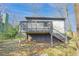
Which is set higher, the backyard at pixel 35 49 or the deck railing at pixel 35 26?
the deck railing at pixel 35 26

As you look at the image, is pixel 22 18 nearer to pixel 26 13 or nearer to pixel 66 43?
pixel 26 13

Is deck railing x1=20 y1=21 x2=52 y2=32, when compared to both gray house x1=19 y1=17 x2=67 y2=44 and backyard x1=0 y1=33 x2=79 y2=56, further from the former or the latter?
backyard x1=0 y1=33 x2=79 y2=56

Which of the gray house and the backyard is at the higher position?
the gray house

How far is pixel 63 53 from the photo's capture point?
187 cm

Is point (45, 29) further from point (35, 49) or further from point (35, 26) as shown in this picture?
point (35, 49)

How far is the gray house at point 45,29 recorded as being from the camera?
74.4 inches

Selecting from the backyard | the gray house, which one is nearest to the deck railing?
the gray house

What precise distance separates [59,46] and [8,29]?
49cm

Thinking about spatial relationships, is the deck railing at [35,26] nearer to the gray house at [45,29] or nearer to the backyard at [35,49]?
the gray house at [45,29]

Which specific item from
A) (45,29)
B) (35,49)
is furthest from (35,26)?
(35,49)

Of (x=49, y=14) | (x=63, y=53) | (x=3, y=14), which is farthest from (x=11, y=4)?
(x=63, y=53)

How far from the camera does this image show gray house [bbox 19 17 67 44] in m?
1.89

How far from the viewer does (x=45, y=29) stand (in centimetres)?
189

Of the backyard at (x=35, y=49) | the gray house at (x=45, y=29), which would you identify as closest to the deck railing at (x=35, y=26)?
the gray house at (x=45, y=29)
